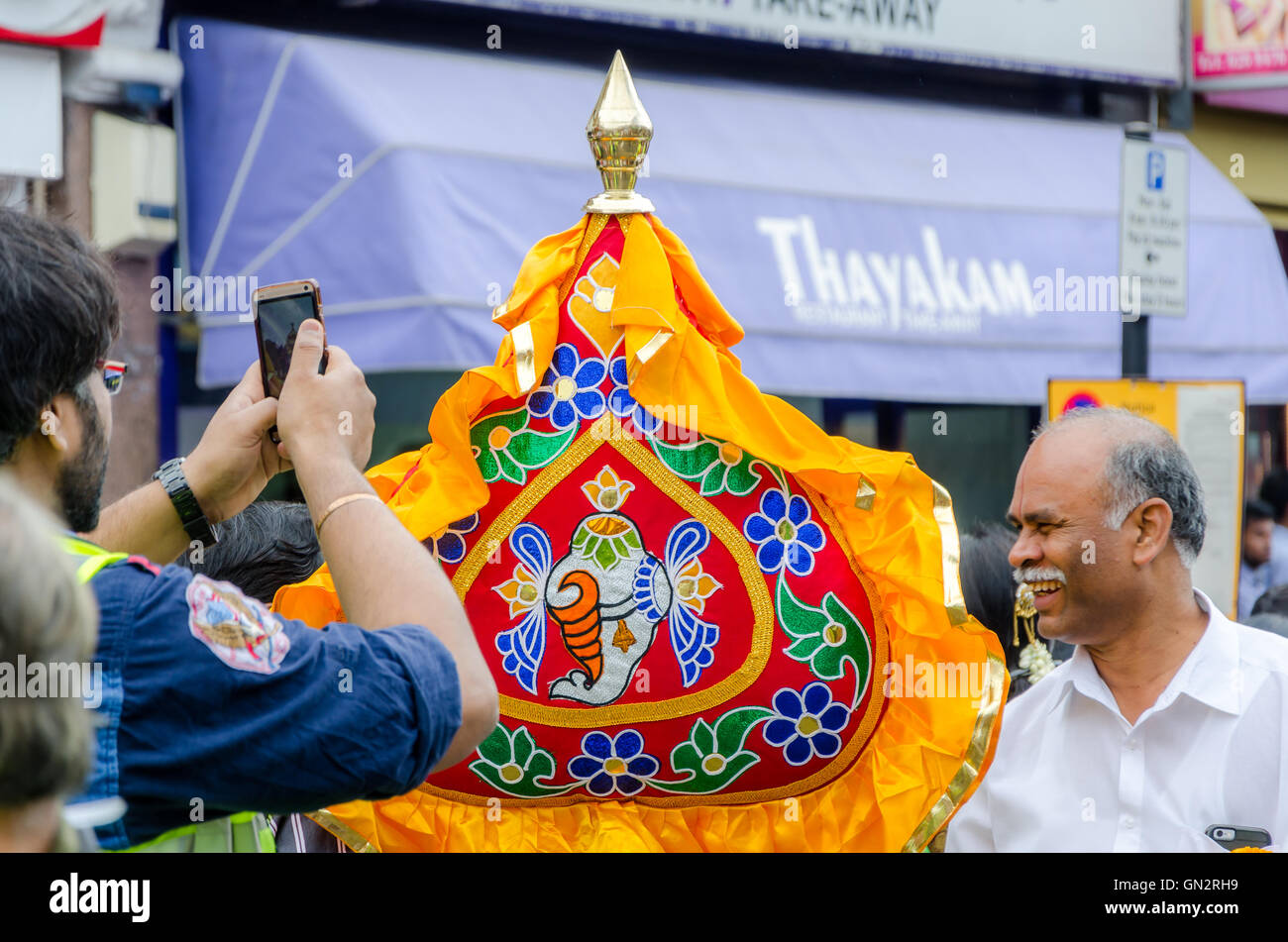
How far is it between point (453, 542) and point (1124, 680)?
1033 millimetres

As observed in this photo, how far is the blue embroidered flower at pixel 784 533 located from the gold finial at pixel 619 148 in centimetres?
46

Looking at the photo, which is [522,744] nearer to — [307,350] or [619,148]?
[307,350]

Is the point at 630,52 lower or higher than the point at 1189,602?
higher

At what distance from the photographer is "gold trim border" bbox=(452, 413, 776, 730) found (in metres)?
2.03

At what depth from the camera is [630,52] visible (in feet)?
22.7

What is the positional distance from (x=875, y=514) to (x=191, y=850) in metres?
0.97

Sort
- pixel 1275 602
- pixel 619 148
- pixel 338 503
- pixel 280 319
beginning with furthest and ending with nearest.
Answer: pixel 1275 602, pixel 619 148, pixel 280 319, pixel 338 503

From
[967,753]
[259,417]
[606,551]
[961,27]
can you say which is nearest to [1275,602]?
[967,753]

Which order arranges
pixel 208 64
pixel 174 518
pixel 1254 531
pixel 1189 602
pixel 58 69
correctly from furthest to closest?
pixel 1254 531 < pixel 208 64 < pixel 58 69 < pixel 1189 602 < pixel 174 518

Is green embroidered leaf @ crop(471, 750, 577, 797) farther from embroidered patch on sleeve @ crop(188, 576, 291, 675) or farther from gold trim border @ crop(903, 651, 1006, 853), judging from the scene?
embroidered patch on sleeve @ crop(188, 576, 291, 675)

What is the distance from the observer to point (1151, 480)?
7.47 feet
